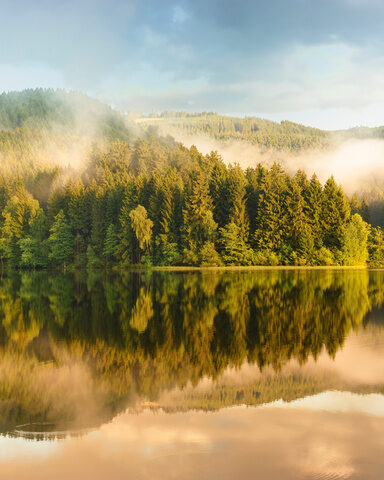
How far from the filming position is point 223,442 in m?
7.46

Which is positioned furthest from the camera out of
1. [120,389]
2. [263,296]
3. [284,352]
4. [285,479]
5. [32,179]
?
[32,179]

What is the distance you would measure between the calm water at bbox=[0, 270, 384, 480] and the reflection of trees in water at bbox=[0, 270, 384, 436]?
0.17 feet

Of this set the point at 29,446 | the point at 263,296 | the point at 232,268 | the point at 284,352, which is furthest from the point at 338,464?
the point at 232,268

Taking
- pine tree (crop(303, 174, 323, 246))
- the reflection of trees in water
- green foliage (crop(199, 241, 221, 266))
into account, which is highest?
pine tree (crop(303, 174, 323, 246))

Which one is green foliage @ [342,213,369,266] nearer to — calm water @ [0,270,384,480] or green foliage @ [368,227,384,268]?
green foliage @ [368,227,384,268]

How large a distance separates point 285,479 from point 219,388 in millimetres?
3854

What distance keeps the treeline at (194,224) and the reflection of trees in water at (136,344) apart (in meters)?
53.7

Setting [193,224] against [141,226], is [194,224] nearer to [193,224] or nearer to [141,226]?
[193,224]

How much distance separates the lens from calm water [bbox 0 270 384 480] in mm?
6855

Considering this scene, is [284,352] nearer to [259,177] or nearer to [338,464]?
[338,464]

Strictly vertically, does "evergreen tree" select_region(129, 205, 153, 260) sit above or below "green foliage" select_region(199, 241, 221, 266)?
above

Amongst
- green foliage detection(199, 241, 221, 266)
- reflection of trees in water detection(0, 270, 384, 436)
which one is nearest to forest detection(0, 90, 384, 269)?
green foliage detection(199, 241, 221, 266)

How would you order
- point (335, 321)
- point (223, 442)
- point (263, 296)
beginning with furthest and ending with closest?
1. point (263, 296)
2. point (335, 321)
3. point (223, 442)

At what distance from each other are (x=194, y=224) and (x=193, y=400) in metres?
72.8
